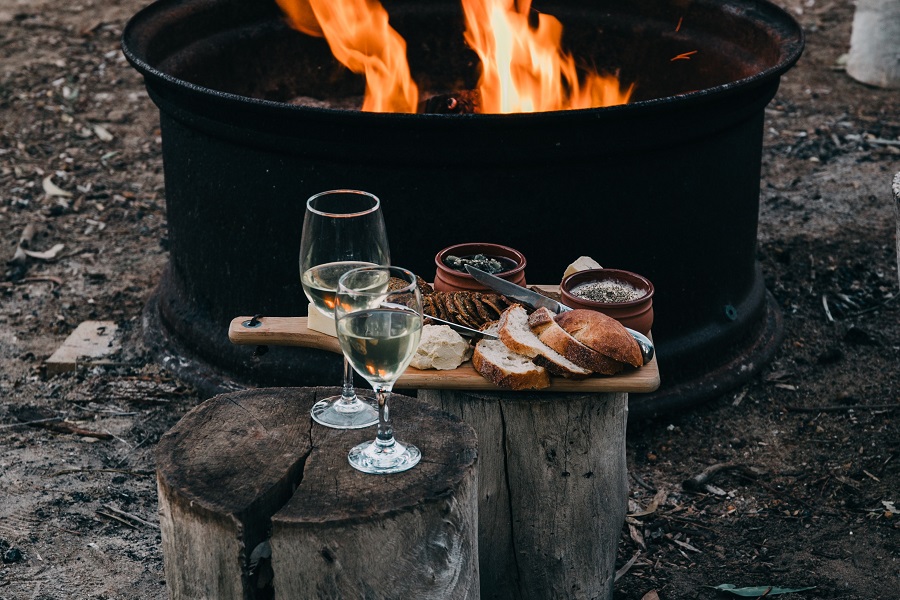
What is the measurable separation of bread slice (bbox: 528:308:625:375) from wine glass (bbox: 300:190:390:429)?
49 centimetres

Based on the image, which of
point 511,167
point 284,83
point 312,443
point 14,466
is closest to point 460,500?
point 312,443

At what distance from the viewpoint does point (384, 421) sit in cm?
228

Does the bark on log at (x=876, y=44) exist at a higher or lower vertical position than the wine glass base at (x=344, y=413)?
lower

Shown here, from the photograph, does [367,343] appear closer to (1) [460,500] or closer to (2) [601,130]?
(1) [460,500]

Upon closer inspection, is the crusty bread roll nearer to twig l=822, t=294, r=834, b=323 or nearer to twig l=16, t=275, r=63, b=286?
twig l=822, t=294, r=834, b=323

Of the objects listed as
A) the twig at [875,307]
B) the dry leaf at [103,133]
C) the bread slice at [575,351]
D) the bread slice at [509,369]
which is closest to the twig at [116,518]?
the bread slice at [509,369]

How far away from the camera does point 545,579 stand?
10.1 feet

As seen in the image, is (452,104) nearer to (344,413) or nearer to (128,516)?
(128,516)

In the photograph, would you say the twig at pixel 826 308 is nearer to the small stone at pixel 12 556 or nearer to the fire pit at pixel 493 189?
the fire pit at pixel 493 189

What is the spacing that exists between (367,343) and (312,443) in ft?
1.46

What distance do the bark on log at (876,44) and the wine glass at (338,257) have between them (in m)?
5.88

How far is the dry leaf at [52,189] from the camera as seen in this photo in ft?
20.5

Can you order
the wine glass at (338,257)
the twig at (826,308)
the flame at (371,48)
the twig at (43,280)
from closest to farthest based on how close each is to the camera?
the wine glass at (338,257) < the flame at (371,48) < the twig at (826,308) < the twig at (43,280)

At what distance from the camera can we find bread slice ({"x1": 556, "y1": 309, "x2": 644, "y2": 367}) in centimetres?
264
